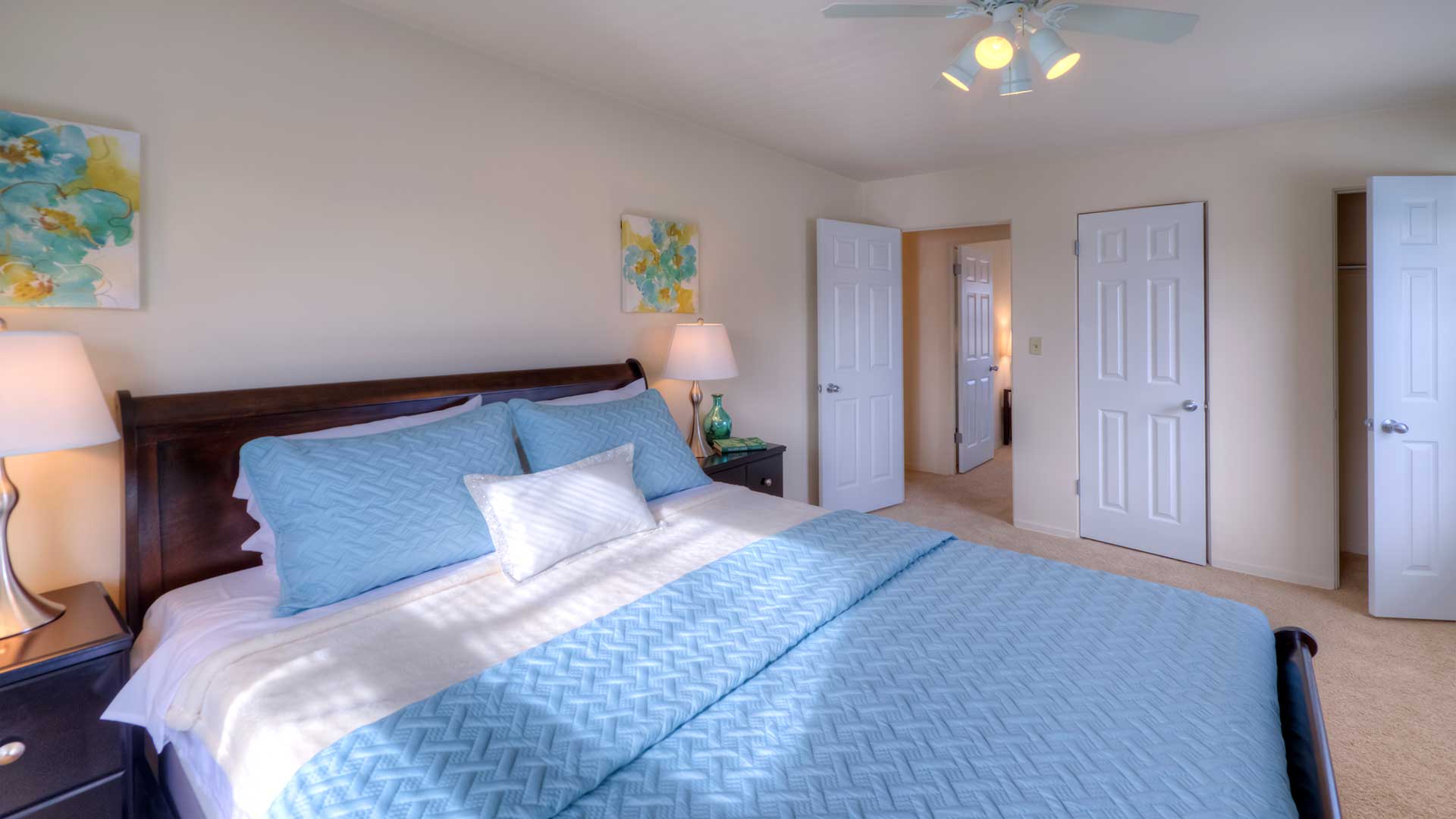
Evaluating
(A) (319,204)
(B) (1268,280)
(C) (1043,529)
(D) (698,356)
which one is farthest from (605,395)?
(B) (1268,280)

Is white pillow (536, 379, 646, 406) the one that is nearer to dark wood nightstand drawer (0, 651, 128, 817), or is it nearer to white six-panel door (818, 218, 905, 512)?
dark wood nightstand drawer (0, 651, 128, 817)

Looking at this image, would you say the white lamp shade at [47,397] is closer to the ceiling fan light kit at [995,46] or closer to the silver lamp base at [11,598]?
the silver lamp base at [11,598]

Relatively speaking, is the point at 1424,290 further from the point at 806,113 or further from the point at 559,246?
the point at 559,246

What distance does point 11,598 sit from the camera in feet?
4.78

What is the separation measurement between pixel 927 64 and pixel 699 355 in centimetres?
150

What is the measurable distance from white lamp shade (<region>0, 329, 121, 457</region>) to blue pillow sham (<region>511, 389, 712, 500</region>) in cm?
103

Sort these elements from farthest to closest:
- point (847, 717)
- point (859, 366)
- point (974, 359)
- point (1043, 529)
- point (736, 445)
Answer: point (974, 359) < point (859, 366) < point (1043, 529) < point (736, 445) < point (847, 717)

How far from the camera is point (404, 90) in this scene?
2307 millimetres

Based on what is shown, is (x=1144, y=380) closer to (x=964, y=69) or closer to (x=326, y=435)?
(x=964, y=69)

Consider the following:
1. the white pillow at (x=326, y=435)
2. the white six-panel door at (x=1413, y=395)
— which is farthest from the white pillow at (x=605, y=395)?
the white six-panel door at (x=1413, y=395)

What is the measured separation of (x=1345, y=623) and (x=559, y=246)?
3.76 meters

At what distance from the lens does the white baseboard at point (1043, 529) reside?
13.4 feet

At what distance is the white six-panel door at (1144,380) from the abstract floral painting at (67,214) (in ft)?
13.9

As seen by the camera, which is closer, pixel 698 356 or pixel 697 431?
pixel 698 356
